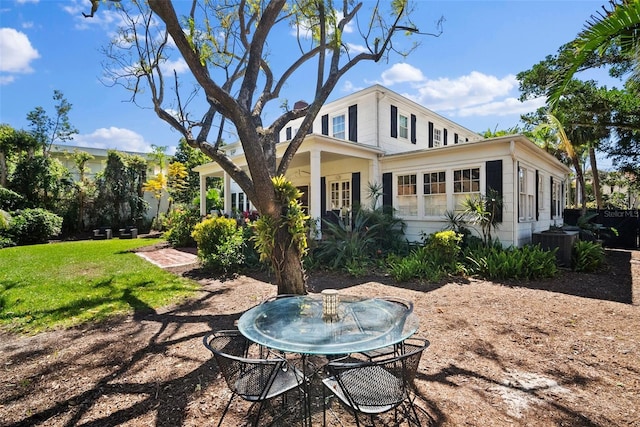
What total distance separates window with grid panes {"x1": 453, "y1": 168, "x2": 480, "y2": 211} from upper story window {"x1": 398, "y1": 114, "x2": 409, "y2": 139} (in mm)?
4418

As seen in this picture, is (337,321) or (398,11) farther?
(398,11)

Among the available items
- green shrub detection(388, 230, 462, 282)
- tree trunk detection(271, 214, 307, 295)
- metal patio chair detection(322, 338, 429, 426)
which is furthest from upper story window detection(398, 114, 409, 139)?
metal patio chair detection(322, 338, 429, 426)

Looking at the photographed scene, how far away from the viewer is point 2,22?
7.66 metres

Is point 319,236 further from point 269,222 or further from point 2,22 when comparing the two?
point 2,22

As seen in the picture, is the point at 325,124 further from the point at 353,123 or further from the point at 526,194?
the point at 526,194

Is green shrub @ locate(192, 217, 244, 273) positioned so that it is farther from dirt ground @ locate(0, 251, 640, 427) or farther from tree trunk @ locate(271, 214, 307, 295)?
tree trunk @ locate(271, 214, 307, 295)

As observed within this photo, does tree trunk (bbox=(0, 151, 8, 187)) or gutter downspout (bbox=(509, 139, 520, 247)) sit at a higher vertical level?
tree trunk (bbox=(0, 151, 8, 187))

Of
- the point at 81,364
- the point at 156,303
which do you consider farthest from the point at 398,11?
the point at 81,364

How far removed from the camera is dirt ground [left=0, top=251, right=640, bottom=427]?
8.73 feet

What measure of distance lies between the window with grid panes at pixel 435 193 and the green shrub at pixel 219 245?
6.41 metres

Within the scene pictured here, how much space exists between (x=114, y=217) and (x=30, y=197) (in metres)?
3.80

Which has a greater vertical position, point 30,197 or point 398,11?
point 398,11

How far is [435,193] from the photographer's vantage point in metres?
11.0

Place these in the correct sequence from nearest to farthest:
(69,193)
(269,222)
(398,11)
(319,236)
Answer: (269,222) → (398,11) → (319,236) → (69,193)
